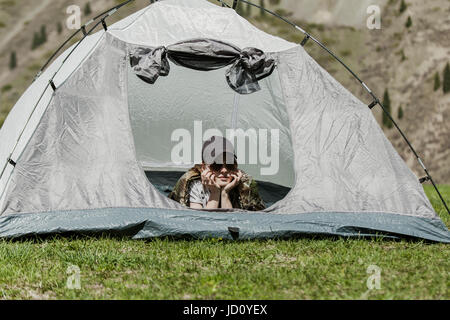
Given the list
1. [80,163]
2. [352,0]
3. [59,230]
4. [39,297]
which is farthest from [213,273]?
[352,0]

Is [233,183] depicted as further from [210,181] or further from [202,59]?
[202,59]

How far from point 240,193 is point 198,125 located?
9.06ft

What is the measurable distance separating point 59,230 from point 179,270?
137cm

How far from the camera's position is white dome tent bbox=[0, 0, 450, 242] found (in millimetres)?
5102

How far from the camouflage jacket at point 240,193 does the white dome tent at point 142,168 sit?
21.3 inches

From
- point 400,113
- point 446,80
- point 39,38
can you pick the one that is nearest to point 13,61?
point 39,38

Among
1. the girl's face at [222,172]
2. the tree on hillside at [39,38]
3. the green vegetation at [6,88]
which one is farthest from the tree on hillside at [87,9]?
the girl's face at [222,172]

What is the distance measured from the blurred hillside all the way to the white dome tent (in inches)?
1792

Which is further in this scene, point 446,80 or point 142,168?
point 446,80

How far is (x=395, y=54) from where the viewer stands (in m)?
59.8

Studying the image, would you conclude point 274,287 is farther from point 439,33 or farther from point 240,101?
point 439,33

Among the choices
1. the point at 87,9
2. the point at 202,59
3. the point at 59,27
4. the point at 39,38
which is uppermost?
the point at 87,9

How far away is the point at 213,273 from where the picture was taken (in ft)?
13.0
